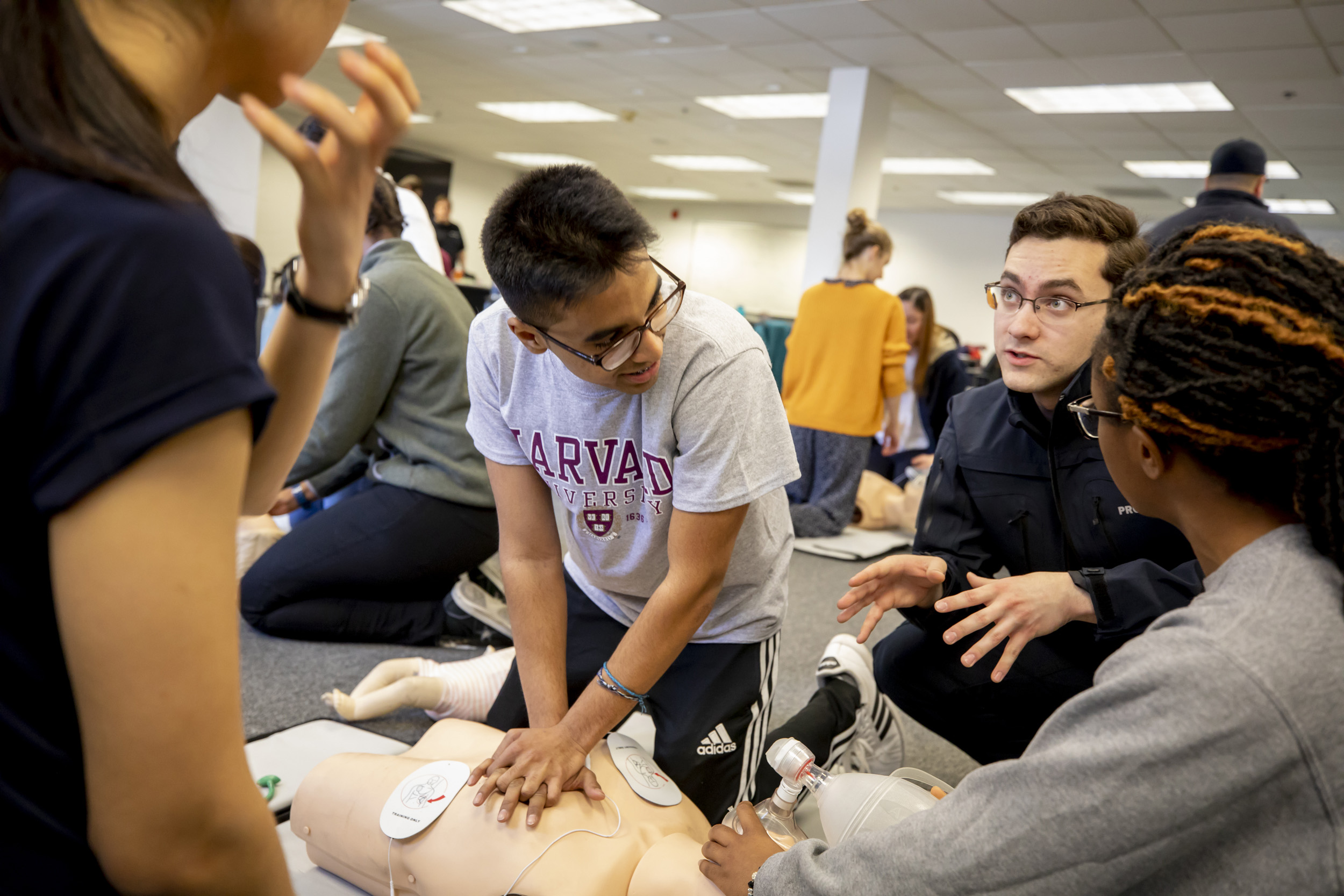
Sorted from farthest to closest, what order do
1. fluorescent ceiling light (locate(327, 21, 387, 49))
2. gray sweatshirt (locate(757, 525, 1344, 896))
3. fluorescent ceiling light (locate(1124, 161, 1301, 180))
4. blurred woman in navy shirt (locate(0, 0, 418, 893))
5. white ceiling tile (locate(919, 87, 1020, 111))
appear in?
fluorescent ceiling light (locate(1124, 161, 1301, 180)) < fluorescent ceiling light (locate(327, 21, 387, 49)) < white ceiling tile (locate(919, 87, 1020, 111)) < gray sweatshirt (locate(757, 525, 1344, 896)) < blurred woman in navy shirt (locate(0, 0, 418, 893))

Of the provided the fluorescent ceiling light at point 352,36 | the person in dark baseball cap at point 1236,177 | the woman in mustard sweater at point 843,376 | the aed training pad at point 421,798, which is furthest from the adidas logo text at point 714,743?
the fluorescent ceiling light at point 352,36

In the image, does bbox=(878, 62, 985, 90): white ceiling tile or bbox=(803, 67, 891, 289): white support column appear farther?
bbox=(803, 67, 891, 289): white support column

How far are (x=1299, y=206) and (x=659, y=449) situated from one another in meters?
10.6

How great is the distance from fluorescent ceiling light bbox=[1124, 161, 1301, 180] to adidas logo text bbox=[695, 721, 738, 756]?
26.9 feet

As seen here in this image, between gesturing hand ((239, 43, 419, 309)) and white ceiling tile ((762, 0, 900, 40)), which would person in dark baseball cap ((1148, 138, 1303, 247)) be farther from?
gesturing hand ((239, 43, 419, 309))

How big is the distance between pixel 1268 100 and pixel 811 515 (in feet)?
14.3

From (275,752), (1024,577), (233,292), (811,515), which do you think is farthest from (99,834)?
(811,515)

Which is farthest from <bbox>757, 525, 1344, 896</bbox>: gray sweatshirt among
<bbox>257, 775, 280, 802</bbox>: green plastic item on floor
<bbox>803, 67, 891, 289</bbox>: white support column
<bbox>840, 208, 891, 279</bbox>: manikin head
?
<bbox>803, 67, 891, 289</bbox>: white support column

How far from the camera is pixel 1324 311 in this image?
28.8 inches

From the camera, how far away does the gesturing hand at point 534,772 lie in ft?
4.01

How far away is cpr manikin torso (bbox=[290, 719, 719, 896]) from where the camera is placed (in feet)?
3.82

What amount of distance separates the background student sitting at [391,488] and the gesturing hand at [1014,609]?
→ 5.33 ft

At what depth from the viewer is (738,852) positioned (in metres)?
1.05

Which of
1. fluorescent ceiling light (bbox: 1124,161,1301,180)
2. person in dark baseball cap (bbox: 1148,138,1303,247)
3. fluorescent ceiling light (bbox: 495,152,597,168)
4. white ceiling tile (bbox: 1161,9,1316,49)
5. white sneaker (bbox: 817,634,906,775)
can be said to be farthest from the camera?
fluorescent ceiling light (bbox: 495,152,597,168)
